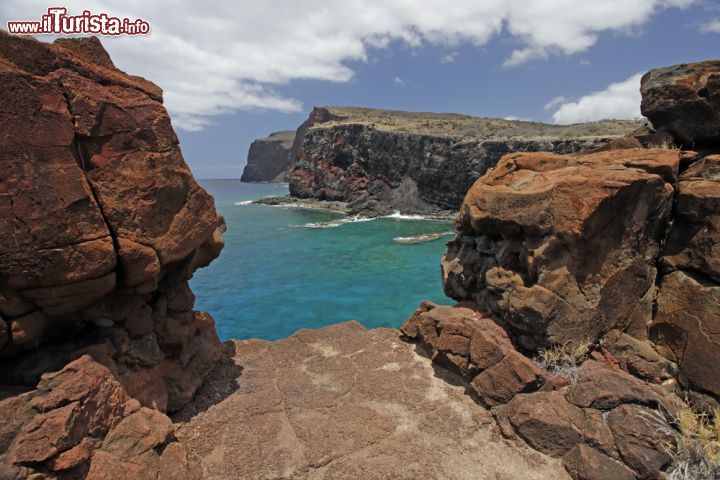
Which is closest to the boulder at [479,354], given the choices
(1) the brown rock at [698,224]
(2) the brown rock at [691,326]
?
(2) the brown rock at [691,326]

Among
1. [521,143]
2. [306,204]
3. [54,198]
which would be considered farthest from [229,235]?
[54,198]

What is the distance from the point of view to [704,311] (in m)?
6.84

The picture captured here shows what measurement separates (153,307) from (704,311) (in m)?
9.94

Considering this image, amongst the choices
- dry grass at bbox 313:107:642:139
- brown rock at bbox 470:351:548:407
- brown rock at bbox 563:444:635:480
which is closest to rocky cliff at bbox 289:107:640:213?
dry grass at bbox 313:107:642:139

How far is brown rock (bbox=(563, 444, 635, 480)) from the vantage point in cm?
530

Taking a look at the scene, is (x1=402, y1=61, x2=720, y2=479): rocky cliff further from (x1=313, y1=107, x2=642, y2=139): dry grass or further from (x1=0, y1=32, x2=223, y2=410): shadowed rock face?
(x1=313, y1=107, x2=642, y2=139): dry grass

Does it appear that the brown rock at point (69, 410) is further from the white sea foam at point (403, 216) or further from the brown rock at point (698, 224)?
the white sea foam at point (403, 216)

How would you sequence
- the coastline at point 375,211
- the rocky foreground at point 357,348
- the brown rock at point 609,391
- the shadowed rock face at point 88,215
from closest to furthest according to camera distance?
the shadowed rock face at point 88,215
the rocky foreground at point 357,348
the brown rock at point 609,391
the coastline at point 375,211

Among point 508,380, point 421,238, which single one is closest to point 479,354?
point 508,380

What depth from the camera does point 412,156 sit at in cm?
6066

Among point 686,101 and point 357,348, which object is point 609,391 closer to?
point 357,348

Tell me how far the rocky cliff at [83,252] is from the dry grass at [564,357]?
6.39m

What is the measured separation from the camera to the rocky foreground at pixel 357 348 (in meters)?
5.04

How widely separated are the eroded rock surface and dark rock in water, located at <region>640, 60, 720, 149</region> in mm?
7355
